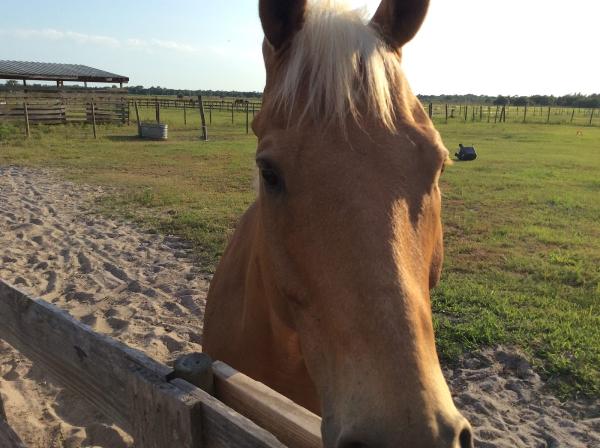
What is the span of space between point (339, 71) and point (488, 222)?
7647 millimetres

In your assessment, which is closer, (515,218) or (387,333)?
(387,333)

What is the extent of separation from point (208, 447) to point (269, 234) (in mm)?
685

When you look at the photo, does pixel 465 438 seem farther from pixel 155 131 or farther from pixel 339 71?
pixel 155 131

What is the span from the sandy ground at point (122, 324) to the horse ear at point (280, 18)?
2.79 m

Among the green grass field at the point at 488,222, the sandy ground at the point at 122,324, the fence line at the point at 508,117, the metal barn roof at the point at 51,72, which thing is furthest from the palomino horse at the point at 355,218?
the metal barn roof at the point at 51,72

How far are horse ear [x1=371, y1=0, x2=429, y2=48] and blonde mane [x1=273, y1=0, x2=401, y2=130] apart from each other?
0.27ft

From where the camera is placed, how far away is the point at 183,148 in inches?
742

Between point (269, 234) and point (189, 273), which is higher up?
point (269, 234)

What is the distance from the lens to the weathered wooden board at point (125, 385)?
1371 mm

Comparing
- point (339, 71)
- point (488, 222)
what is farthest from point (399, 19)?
point (488, 222)

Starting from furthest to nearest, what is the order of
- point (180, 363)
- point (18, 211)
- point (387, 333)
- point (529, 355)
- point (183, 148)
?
1. point (183, 148)
2. point (18, 211)
3. point (529, 355)
4. point (180, 363)
5. point (387, 333)

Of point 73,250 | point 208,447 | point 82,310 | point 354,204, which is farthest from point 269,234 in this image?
point 73,250

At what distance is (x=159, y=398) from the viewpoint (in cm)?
147

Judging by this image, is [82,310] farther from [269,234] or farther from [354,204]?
[354,204]
